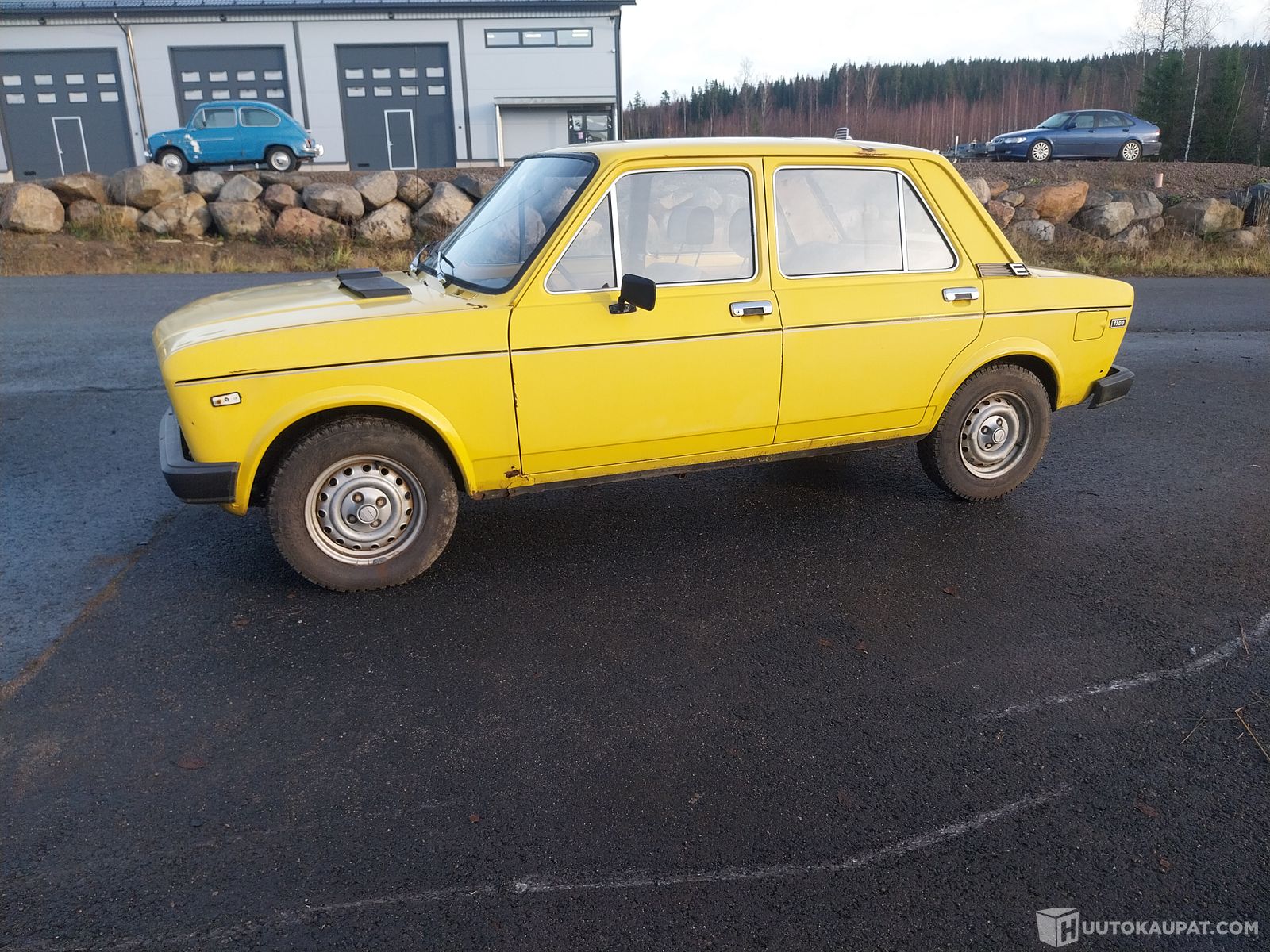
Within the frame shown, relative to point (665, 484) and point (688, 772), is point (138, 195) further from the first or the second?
point (688, 772)

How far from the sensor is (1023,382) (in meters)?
5.43

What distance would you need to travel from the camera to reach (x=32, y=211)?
58.2 feet

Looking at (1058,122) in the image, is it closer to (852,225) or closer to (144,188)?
(144,188)

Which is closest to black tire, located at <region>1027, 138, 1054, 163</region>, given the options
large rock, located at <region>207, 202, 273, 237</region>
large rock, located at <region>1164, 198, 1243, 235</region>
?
large rock, located at <region>1164, 198, 1243, 235</region>

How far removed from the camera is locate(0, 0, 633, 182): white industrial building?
103ft

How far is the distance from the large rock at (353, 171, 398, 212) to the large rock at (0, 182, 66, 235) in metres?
5.59

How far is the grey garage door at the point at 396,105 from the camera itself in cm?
3259

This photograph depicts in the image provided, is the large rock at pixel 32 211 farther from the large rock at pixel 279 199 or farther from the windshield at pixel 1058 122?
the windshield at pixel 1058 122

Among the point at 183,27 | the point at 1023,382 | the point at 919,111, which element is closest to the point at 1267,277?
the point at 1023,382

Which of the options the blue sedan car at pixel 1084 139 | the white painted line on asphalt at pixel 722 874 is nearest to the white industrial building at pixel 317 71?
the blue sedan car at pixel 1084 139

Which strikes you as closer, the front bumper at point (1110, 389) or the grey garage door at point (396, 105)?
the front bumper at point (1110, 389)

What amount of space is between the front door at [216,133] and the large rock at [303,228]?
7536mm

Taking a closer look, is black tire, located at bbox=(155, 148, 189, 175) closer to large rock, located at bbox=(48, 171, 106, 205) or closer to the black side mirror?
large rock, located at bbox=(48, 171, 106, 205)

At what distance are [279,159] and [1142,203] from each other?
21233 millimetres
